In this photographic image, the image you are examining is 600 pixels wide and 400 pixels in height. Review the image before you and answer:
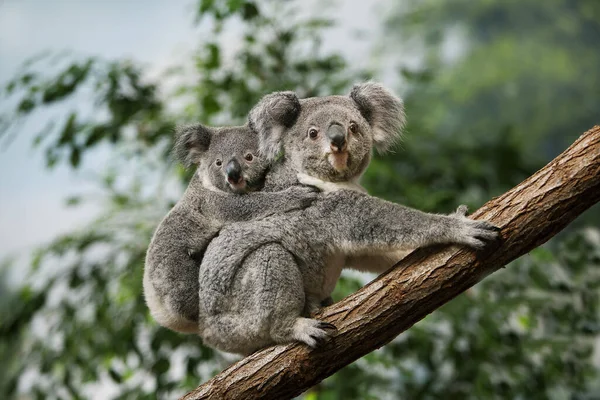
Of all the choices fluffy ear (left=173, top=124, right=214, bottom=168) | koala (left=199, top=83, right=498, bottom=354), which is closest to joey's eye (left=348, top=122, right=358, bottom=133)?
koala (left=199, top=83, right=498, bottom=354)

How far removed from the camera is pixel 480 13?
1116 centimetres

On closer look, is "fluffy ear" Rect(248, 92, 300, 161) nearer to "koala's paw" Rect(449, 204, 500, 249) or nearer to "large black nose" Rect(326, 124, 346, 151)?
"large black nose" Rect(326, 124, 346, 151)

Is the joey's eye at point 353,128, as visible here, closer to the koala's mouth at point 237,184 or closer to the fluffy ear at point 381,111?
the fluffy ear at point 381,111

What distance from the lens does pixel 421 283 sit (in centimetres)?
237

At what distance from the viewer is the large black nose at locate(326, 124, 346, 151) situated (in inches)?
99.5

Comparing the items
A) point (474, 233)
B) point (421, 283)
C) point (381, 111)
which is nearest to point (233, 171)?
point (381, 111)

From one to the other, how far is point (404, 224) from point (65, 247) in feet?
9.30

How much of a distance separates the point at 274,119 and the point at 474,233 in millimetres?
975

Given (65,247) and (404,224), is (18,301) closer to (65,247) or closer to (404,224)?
(65,247)

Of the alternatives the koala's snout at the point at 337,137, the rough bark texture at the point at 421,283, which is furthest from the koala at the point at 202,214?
the rough bark texture at the point at 421,283

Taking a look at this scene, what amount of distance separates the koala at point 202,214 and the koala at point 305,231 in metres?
0.06

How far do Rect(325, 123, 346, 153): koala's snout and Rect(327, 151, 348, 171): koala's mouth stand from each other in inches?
0.8

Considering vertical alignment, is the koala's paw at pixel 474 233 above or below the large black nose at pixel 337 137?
below

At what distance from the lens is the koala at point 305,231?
8.19 feet
